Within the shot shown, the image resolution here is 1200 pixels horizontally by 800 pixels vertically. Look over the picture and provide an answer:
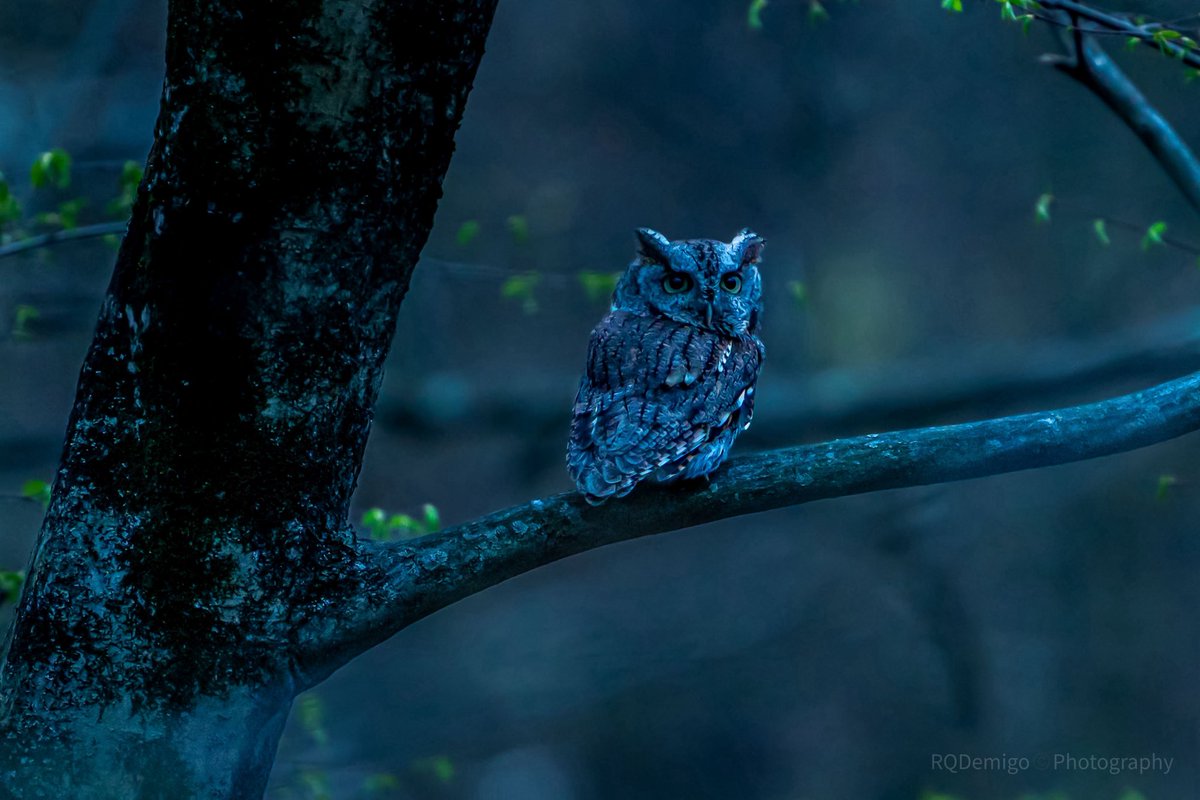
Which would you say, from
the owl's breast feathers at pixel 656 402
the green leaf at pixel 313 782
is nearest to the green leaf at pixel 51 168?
the owl's breast feathers at pixel 656 402

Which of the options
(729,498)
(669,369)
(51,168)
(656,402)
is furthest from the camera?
(51,168)

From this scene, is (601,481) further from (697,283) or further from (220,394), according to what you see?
(697,283)

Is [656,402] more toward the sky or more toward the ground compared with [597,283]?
more toward the ground

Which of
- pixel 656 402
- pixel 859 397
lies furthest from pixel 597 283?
pixel 859 397

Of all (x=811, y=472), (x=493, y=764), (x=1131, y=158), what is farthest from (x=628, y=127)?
(x=811, y=472)

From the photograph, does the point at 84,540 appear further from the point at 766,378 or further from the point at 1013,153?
the point at 1013,153

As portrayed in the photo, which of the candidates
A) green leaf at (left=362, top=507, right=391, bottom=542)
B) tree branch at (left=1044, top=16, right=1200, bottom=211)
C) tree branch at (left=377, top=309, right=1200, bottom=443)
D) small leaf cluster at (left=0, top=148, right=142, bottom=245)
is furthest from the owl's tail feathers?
tree branch at (left=377, top=309, right=1200, bottom=443)

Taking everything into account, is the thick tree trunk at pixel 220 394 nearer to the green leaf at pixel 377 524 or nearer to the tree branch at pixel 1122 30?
the green leaf at pixel 377 524

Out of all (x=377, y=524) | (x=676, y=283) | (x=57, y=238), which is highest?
(x=57, y=238)
